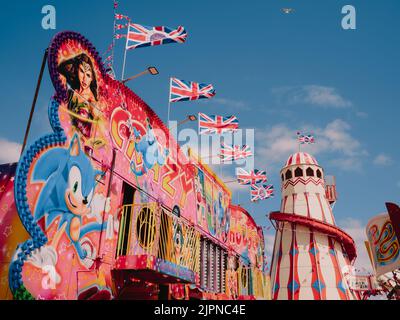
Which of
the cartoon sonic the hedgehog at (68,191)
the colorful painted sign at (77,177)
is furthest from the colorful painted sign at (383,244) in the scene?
the cartoon sonic the hedgehog at (68,191)

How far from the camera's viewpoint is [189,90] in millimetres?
15055

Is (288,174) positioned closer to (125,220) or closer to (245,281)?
(245,281)

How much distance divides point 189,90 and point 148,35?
3.17 metres

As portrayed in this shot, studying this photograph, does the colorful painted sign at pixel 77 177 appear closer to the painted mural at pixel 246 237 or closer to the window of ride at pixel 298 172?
the painted mural at pixel 246 237

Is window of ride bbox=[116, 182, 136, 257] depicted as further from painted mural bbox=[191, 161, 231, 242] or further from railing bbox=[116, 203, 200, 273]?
painted mural bbox=[191, 161, 231, 242]

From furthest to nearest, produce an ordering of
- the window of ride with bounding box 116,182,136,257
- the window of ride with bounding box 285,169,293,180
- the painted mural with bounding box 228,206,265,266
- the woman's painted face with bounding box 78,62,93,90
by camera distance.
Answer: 1. the window of ride with bounding box 285,169,293,180
2. the painted mural with bounding box 228,206,265,266
3. the window of ride with bounding box 116,182,136,257
4. the woman's painted face with bounding box 78,62,93,90

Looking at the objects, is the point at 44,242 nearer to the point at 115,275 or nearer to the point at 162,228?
the point at 115,275

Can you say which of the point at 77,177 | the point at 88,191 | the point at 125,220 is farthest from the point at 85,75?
the point at 125,220

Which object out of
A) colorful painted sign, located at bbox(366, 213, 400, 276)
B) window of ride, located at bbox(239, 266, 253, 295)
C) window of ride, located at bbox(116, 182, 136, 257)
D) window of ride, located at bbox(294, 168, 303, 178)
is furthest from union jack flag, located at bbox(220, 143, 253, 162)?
window of ride, located at bbox(294, 168, 303, 178)

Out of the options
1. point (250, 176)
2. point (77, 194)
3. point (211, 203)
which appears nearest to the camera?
point (77, 194)

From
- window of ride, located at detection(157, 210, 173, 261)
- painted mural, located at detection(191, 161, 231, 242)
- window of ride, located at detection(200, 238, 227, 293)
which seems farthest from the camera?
painted mural, located at detection(191, 161, 231, 242)

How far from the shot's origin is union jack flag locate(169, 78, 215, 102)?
1496 cm

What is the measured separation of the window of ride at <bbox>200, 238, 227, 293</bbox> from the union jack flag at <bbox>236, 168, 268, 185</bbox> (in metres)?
5.02

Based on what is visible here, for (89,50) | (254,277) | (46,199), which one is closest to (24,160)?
(46,199)
